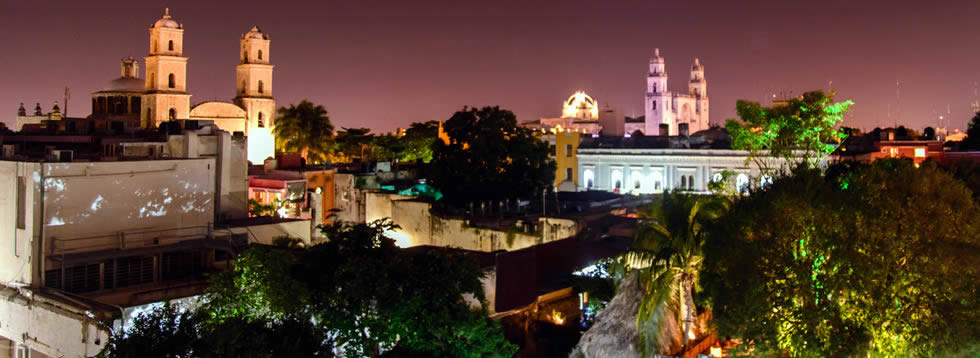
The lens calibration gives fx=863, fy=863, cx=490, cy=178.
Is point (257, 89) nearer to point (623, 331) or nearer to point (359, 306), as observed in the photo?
point (623, 331)

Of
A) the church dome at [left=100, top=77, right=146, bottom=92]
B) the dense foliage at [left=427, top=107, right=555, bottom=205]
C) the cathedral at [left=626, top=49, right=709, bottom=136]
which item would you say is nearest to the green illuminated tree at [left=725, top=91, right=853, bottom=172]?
the dense foliage at [left=427, top=107, right=555, bottom=205]

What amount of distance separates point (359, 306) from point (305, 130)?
35.4m

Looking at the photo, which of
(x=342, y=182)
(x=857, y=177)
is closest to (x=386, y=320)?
(x=857, y=177)

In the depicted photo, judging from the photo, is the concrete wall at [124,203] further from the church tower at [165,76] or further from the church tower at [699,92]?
the church tower at [699,92]

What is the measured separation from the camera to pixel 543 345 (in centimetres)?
2300

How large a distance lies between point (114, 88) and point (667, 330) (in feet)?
146

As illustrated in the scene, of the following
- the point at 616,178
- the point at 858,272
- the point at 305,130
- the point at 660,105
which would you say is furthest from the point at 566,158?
the point at 660,105

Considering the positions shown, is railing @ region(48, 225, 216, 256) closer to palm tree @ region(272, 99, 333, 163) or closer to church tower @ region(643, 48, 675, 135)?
palm tree @ region(272, 99, 333, 163)

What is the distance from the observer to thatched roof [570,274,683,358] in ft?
58.7

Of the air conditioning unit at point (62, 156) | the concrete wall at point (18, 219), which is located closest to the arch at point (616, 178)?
the air conditioning unit at point (62, 156)

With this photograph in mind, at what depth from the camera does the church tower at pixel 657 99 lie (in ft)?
388

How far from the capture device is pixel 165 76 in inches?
1908

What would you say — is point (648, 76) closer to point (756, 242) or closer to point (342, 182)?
point (342, 182)

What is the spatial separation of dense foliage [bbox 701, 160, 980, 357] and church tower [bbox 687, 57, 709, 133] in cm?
11485
